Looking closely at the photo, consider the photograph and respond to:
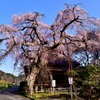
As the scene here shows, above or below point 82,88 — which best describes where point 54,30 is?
above

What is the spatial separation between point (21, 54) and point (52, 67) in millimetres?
6896

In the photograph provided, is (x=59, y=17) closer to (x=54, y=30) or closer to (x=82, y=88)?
(x=54, y=30)

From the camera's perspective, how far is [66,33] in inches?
1287

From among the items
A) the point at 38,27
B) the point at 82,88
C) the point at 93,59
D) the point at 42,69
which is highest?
the point at 38,27

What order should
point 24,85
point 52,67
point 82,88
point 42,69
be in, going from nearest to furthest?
point 82,88 < point 24,85 < point 42,69 < point 52,67

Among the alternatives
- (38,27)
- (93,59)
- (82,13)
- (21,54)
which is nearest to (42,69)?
(21,54)

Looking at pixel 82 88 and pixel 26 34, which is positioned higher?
pixel 26 34

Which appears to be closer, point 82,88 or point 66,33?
point 82,88

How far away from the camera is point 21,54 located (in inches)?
1232

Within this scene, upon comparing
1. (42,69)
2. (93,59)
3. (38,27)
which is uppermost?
(38,27)

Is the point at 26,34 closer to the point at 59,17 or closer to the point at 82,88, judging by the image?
the point at 59,17

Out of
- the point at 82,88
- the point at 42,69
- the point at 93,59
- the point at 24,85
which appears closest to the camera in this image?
the point at 82,88

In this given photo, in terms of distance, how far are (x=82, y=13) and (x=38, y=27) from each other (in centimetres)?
606

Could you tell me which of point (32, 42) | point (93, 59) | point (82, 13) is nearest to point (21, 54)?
point (32, 42)
